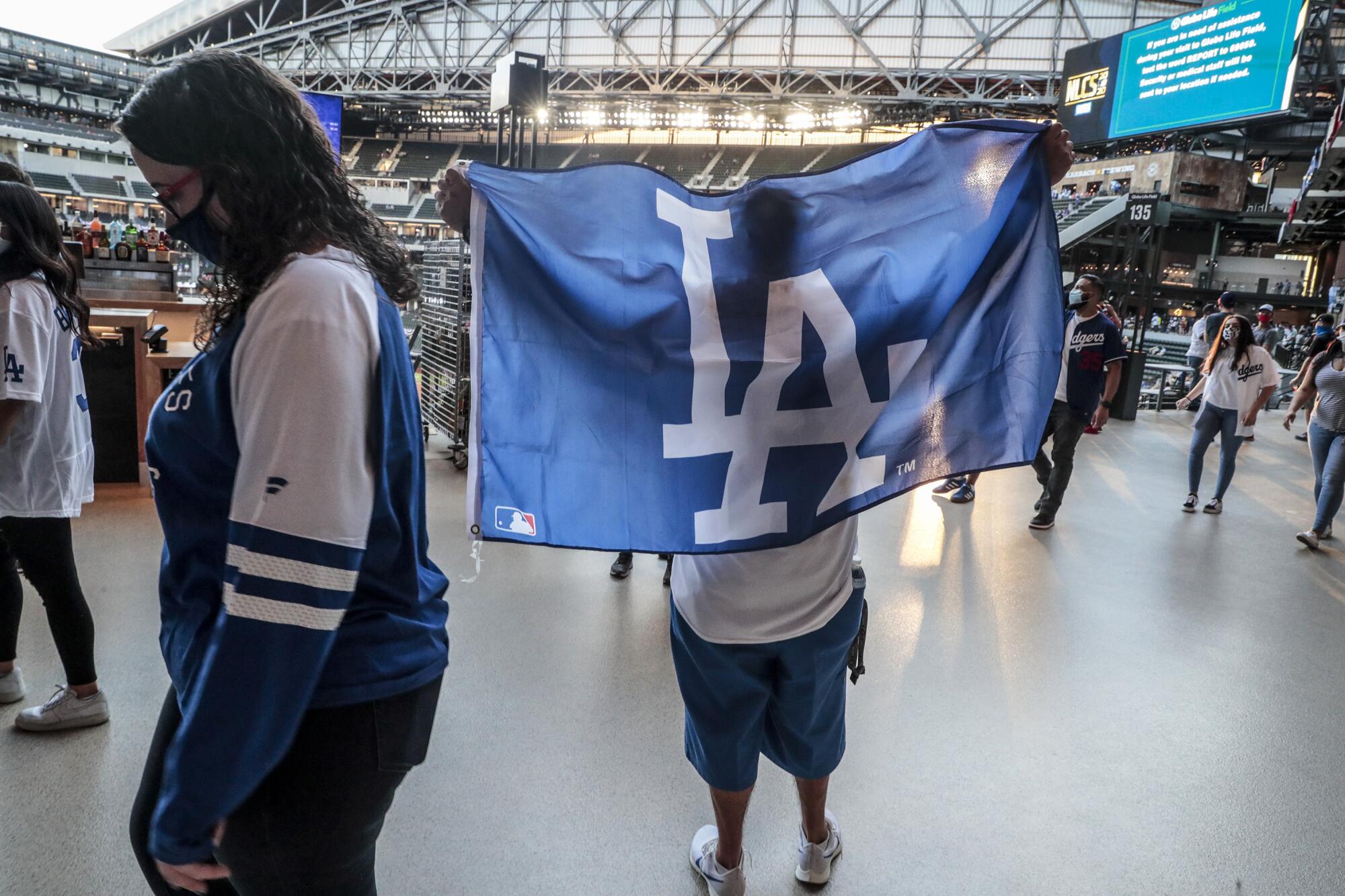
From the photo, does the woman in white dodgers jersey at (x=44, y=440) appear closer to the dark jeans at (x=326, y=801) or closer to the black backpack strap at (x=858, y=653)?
the dark jeans at (x=326, y=801)

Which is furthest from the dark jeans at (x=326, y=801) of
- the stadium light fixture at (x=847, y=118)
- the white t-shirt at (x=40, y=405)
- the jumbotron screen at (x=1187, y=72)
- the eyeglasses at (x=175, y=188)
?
the stadium light fixture at (x=847, y=118)

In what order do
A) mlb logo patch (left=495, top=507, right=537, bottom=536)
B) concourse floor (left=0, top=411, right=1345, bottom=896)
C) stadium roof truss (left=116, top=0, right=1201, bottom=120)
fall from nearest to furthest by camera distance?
mlb logo patch (left=495, top=507, right=537, bottom=536)
concourse floor (left=0, top=411, right=1345, bottom=896)
stadium roof truss (left=116, top=0, right=1201, bottom=120)

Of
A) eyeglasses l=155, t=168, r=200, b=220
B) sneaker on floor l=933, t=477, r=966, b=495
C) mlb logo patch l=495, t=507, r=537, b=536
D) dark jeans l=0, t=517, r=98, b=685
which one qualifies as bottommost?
sneaker on floor l=933, t=477, r=966, b=495

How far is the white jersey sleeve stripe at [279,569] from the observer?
2.85ft

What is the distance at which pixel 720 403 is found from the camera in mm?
1590

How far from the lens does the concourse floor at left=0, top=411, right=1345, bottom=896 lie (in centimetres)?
205

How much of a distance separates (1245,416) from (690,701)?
5572 millimetres

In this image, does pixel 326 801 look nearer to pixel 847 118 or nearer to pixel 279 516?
pixel 279 516

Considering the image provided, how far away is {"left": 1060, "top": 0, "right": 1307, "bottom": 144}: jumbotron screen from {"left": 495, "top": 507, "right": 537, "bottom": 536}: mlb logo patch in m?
23.1

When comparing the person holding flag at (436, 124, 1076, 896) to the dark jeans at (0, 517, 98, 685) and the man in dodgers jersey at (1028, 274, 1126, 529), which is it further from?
the man in dodgers jersey at (1028, 274, 1126, 529)

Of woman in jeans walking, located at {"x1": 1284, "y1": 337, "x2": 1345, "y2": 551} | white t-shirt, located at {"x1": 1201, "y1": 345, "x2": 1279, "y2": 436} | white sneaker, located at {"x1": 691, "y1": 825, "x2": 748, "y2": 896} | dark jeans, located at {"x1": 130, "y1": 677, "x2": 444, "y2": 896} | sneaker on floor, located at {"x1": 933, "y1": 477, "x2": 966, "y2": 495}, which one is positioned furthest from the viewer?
sneaker on floor, located at {"x1": 933, "y1": 477, "x2": 966, "y2": 495}

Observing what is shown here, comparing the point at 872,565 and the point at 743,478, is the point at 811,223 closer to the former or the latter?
the point at 743,478

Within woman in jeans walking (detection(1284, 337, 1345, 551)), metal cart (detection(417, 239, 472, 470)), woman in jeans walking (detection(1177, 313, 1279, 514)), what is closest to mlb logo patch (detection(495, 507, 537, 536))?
metal cart (detection(417, 239, 472, 470))

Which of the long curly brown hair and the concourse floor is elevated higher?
the long curly brown hair
